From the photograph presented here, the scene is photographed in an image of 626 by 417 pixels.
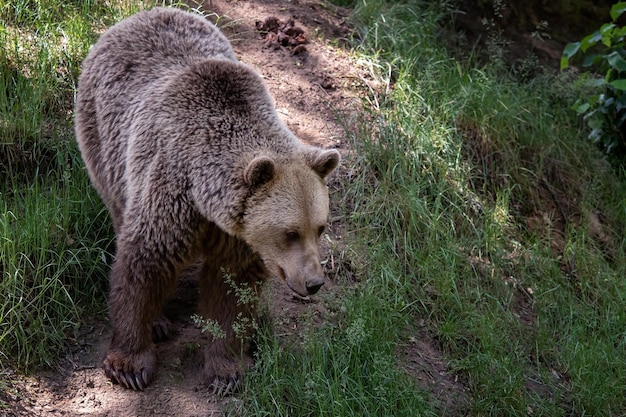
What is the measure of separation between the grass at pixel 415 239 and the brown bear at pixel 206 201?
466mm

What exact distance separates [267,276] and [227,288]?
24 centimetres

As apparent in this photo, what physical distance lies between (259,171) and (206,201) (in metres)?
0.36

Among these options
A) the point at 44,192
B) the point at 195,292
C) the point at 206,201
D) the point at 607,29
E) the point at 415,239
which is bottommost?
the point at 195,292

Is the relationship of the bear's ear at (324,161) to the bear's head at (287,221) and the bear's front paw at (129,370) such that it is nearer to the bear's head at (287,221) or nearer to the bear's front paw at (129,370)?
the bear's head at (287,221)

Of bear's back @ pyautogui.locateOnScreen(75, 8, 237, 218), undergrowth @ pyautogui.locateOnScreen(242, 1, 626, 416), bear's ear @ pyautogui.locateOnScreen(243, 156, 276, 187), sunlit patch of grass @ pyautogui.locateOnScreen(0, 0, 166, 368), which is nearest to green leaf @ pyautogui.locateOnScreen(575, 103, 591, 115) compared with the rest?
undergrowth @ pyautogui.locateOnScreen(242, 1, 626, 416)

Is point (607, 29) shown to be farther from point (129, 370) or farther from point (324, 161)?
point (129, 370)

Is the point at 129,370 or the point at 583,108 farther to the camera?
the point at 583,108

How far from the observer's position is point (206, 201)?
167 inches

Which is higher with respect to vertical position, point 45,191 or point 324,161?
point 324,161

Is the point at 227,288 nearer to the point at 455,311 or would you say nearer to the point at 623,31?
the point at 455,311

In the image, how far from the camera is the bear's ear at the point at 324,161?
14.1ft

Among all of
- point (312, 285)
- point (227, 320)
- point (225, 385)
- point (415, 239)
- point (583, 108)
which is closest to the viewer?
point (312, 285)

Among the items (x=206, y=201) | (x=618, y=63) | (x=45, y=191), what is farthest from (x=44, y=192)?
(x=618, y=63)

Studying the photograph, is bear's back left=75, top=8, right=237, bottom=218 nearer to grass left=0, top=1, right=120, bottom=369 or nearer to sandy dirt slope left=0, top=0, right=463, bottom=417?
grass left=0, top=1, right=120, bottom=369
